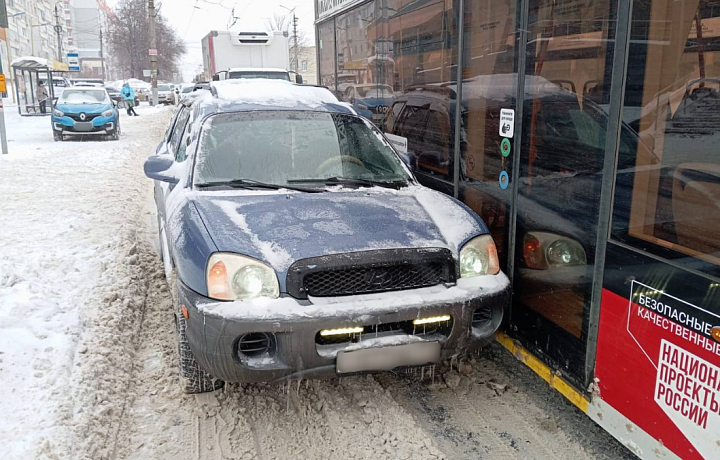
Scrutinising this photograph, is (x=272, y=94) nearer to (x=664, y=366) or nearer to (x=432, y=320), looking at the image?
(x=432, y=320)

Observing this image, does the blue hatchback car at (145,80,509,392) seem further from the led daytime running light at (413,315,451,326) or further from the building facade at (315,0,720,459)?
the building facade at (315,0,720,459)

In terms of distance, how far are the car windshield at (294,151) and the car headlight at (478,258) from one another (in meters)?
0.99

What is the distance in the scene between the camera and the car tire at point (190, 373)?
141 inches

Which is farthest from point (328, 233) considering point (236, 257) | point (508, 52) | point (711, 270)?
point (711, 270)

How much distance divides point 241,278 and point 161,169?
1.89m

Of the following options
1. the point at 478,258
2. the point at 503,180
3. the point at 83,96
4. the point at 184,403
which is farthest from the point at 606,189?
the point at 83,96

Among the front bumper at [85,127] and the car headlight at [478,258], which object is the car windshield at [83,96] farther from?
the car headlight at [478,258]

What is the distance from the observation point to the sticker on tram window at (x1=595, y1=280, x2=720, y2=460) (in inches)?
94.9

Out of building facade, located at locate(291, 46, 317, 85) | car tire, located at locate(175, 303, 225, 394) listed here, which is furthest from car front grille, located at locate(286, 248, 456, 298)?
building facade, located at locate(291, 46, 317, 85)

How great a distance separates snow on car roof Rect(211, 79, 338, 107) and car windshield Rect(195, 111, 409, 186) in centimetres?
21

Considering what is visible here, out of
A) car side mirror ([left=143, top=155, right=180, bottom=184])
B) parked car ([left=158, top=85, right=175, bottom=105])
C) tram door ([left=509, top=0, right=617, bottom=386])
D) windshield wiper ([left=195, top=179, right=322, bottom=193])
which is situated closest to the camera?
tram door ([left=509, top=0, right=617, bottom=386])

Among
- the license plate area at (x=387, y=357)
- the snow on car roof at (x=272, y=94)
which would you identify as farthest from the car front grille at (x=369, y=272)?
the snow on car roof at (x=272, y=94)

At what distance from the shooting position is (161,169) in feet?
15.4

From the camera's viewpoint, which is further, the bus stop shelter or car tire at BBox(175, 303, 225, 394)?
the bus stop shelter
